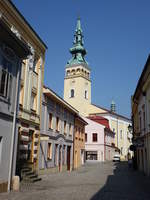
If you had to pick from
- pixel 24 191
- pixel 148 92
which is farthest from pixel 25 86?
pixel 148 92

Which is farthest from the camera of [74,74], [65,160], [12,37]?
[74,74]

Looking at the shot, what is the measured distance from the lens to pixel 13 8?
1474 centimetres

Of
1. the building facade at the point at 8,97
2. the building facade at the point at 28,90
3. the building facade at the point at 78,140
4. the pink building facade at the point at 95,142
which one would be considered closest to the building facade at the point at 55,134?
the building facade at the point at 28,90

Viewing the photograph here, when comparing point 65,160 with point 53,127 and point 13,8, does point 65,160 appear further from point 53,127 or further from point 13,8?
point 13,8

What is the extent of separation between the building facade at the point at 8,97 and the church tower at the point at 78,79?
54098 mm

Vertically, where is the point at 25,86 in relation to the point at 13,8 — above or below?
below

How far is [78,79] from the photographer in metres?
68.6

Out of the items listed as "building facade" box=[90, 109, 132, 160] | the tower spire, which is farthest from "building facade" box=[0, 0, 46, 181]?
the tower spire

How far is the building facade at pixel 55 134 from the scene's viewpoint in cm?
2008

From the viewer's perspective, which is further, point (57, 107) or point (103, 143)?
point (103, 143)

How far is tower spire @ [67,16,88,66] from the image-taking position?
7112 cm

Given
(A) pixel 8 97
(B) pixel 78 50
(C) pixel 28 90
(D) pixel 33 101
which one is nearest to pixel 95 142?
(B) pixel 78 50

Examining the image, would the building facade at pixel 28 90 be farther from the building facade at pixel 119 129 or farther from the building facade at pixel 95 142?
the building facade at pixel 119 129

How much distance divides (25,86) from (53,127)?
276 inches
